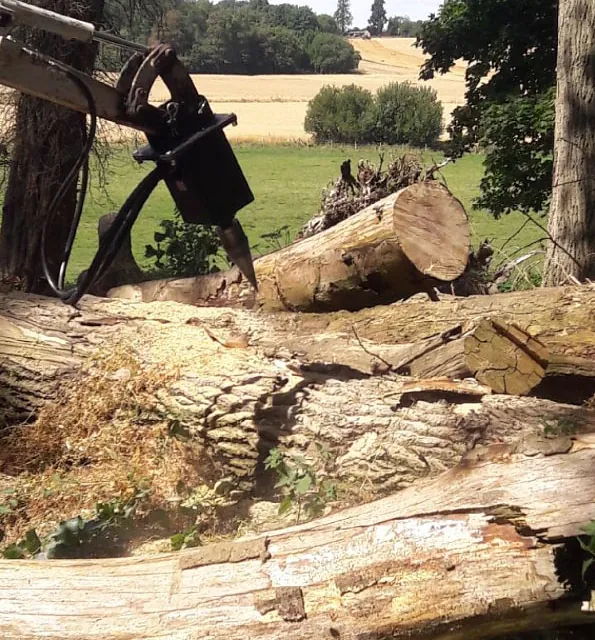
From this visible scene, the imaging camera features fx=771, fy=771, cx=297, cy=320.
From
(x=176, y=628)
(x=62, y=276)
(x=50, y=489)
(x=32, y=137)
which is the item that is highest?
(x=32, y=137)

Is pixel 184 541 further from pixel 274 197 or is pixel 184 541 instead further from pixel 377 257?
pixel 274 197

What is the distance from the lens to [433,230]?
13.3 feet

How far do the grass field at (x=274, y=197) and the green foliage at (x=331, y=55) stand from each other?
1092 inches

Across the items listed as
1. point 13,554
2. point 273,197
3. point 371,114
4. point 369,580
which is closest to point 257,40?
point 371,114

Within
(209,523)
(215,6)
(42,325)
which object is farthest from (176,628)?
(215,6)

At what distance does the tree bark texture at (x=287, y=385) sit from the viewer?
9.96ft

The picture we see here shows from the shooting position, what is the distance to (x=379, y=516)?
2.21 metres

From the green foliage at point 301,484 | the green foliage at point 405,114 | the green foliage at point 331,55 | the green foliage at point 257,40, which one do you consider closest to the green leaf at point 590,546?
the green foliage at point 301,484

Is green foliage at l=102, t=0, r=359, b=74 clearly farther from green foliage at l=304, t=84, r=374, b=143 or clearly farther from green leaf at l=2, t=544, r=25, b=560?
green leaf at l=2, t=544, r=25, b=560

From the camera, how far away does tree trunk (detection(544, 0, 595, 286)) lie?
540cm

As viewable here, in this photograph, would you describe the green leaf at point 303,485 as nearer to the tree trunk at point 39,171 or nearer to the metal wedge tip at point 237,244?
the metal wedge tip at point 237,244

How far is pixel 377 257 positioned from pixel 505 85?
4.11m

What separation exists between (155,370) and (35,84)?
1516mm

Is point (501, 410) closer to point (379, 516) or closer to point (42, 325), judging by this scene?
point (379, 516)
